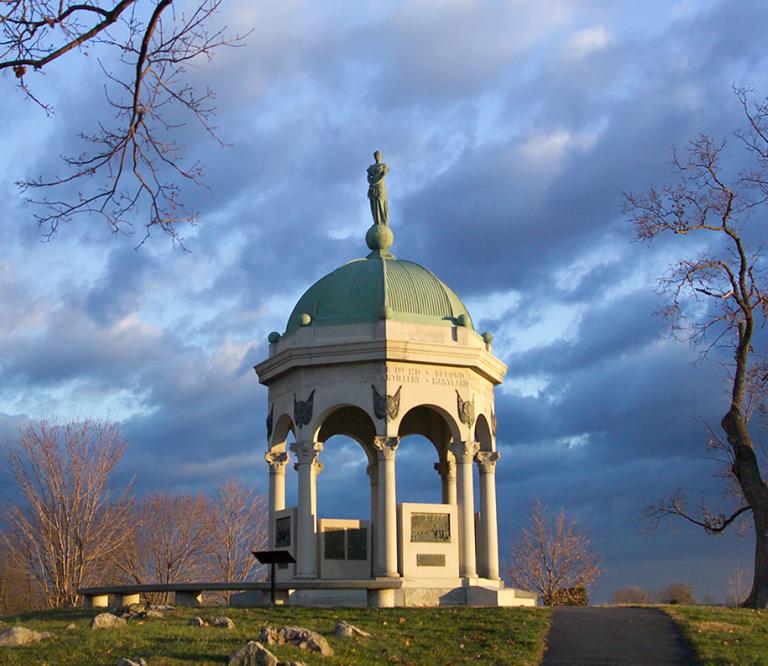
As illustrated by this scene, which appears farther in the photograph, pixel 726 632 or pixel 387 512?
pixel 387 512

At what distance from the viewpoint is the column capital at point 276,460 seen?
3347 cm

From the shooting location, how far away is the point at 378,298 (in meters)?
32.3

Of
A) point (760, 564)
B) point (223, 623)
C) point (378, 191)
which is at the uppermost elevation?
point (378, 191)

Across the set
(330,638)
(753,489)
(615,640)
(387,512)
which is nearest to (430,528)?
(387,512)

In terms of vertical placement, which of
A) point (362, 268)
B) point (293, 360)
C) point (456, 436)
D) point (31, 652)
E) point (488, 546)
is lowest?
point (31, 652)

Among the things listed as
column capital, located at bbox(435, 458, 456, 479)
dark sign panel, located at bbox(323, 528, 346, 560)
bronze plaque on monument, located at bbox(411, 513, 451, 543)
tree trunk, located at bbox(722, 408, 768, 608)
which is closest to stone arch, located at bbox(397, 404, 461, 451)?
column capital, located at bbox(435, 458, 456, 479)

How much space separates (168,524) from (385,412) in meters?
28.2

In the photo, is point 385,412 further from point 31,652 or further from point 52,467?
point 52,467

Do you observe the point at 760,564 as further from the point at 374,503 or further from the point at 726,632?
the point at 374,503

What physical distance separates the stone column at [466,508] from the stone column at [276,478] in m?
5.60

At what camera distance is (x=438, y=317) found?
3275 centimetres

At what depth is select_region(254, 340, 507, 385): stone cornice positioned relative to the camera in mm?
30578

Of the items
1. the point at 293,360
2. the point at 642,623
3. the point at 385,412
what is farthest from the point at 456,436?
the point at 642,623

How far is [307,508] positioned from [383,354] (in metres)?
5.05
